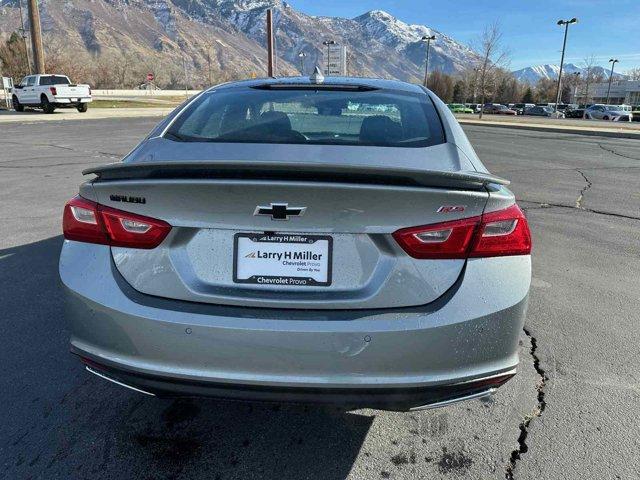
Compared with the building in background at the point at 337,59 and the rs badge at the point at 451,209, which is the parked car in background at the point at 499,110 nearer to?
the building in background at the point at 337,59

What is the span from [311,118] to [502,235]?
1.47m

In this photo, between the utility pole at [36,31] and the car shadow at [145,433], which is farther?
the utility pole at [36,31]

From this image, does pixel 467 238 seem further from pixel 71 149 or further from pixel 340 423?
pixel 71 149

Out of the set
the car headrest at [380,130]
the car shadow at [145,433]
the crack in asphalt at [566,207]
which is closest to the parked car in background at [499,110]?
the crack in asphalt at [566,207]

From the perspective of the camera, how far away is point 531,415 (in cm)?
261

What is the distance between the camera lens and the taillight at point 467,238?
1.88 metres

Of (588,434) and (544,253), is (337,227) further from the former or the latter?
(544,253)

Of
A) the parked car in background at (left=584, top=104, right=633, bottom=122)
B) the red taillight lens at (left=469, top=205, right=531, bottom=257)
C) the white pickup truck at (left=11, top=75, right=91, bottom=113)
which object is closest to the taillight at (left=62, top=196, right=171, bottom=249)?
the red taillight lens at (left=469, top=205, right=531, bottom=257)

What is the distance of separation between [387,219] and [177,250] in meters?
0.80

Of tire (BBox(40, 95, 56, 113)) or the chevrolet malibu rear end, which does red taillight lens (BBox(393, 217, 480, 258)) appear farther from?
tire (BBox(40, 95, 56, 113))

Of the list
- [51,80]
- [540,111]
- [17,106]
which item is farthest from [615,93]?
[17,106]

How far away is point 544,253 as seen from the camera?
17.3 ft

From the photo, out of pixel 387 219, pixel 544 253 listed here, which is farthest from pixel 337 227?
pixel 544 253

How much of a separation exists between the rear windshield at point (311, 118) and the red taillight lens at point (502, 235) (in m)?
0.63
